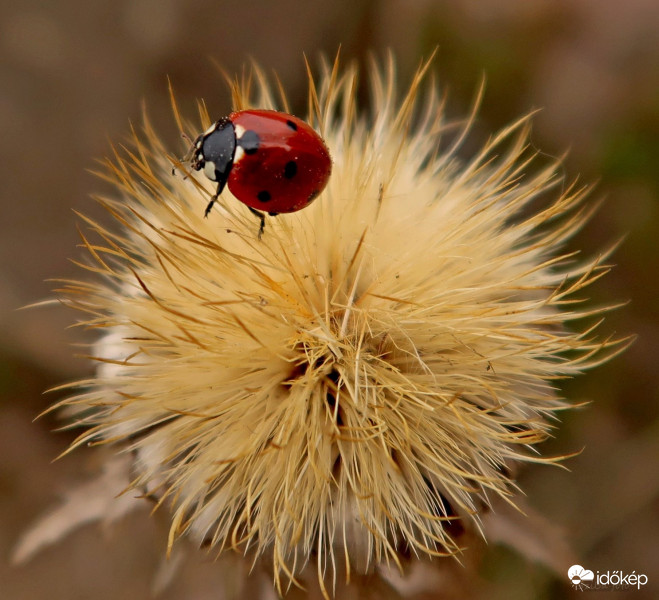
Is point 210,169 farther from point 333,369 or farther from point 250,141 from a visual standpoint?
point 333,369

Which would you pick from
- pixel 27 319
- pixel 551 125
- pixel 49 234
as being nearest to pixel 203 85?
pixel 49 234

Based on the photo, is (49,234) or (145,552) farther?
(49,234)

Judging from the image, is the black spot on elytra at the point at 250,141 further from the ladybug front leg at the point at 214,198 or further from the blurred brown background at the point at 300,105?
the blurred brown background at the point at 300,105

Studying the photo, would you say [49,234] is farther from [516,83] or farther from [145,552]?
[516,83]

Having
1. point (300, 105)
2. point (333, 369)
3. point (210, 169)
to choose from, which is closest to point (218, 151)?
point (210, 169)

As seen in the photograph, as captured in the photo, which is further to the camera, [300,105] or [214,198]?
[300,105]

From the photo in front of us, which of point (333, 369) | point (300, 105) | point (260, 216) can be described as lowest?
point (333, 369)

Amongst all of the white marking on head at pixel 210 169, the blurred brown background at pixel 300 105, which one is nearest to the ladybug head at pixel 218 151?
the white marking on head at pixel 210 169
